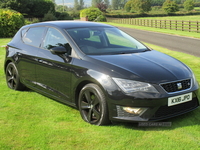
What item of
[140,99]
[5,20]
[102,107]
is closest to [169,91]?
[140,99]

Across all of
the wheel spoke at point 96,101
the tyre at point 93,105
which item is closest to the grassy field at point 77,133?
the tyre at point 93,105

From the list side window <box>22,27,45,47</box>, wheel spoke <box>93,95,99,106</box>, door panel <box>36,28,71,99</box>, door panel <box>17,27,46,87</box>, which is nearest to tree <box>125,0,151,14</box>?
side window <box>22,27,45,47</box>

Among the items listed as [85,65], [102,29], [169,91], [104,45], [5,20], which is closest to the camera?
[169,91]

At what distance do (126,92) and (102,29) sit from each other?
203cm

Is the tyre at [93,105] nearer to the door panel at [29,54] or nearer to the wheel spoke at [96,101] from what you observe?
the wheel spoke at [96,101]

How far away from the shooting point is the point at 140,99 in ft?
12.8

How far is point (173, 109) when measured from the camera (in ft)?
13.5

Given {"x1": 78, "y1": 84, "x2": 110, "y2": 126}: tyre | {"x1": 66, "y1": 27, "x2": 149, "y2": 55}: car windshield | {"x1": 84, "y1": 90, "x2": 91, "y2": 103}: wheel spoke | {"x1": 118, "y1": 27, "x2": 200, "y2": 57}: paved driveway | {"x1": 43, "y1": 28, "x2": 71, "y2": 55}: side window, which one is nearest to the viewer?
{"x1": 78, "y1": 84, "x2": 110, "y2": 126}: tyre

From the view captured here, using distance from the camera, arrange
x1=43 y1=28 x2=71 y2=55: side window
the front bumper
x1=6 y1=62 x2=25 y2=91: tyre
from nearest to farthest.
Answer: the front bumper → x1=43 y1=28 x2=71 y2=55: side window → x1=6 y1=62 x2=25 y2=91: tyre

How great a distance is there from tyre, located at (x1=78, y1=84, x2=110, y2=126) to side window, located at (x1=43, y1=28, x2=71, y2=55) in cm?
88

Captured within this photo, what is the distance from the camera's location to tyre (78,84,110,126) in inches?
163

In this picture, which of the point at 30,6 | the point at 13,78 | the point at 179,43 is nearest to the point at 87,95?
the point at 13,78

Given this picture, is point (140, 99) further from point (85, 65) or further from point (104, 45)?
point (104, 45)

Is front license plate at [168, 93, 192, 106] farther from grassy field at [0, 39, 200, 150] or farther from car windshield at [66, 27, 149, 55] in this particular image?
car windshield at [66, 27, 149, 55]
